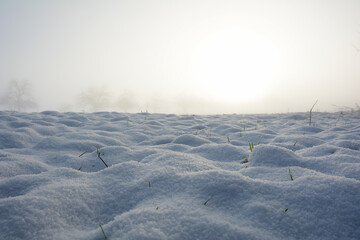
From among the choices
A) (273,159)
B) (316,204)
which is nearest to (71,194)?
(316,204)

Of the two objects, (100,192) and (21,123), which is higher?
(21,123)

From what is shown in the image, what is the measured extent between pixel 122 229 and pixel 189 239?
24 centimetres

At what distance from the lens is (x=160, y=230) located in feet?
2.37

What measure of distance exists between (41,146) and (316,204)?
228cm

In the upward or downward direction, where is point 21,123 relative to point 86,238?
upward

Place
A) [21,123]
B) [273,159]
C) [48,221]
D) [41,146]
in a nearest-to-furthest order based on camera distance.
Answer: [48,221]
[273,159]
[41,146]
[21,123]

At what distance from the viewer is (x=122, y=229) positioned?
2.50 ft

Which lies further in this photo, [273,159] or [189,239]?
[273,159]

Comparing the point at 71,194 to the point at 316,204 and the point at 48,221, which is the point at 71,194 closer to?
the point at 48,221

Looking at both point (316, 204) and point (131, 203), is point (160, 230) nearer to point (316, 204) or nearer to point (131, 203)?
point (131, 203)

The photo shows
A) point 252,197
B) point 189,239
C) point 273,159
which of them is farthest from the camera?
point 273,159

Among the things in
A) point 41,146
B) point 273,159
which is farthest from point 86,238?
point 41,146

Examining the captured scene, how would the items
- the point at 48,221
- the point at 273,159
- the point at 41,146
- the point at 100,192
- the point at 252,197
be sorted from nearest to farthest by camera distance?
1. the point at 48,221
2. the point at 252,197
3. the point at 100,192
4. the point at 273,159
5. the point at 41,146

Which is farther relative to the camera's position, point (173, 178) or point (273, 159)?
point (273, 159)
